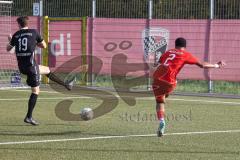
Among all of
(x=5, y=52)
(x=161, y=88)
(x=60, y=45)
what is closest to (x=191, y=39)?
(x=60, y=45)

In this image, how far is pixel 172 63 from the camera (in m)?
12.0

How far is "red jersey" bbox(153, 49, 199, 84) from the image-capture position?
472 inches

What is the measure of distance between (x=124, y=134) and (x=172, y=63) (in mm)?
1586

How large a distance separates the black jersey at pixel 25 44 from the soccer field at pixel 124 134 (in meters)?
1.28

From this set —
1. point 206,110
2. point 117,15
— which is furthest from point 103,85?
point 206,110

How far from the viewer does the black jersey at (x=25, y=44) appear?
13422 mm

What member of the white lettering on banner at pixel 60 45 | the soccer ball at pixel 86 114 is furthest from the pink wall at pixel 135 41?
the soccer ball at pixel 86 114

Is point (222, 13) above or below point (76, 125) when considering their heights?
above

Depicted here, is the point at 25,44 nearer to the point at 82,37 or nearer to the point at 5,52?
the point at 82,37

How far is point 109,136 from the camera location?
11.7 metres

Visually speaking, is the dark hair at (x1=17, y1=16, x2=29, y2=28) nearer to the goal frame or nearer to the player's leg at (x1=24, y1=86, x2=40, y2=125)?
the player's leg at (x1=24, y1=86, x2=40, y2=125)

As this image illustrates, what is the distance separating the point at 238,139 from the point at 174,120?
3045 mm

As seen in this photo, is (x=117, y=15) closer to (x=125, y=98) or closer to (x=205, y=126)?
(x=125, y=98)

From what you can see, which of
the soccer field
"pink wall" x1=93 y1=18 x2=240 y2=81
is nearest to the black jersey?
the soccer field
